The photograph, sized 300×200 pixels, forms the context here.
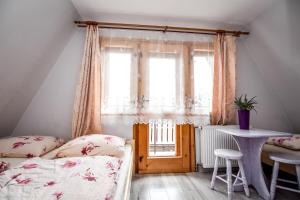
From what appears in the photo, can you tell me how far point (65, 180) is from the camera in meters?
1.08

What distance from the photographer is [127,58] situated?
267cm

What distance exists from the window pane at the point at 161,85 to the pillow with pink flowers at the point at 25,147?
1.41 meters

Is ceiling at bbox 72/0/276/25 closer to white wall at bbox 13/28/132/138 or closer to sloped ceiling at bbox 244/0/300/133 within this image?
sloped ceiling at bbox 244/0/300/133

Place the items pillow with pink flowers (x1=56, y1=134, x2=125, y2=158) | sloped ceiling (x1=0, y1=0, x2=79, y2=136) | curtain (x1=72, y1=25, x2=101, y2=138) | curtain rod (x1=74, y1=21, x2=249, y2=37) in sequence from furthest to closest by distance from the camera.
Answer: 1. curtain rod (x1=74, y1=21, x2=249, y2=37)
2. curtain (x1=72, y1=25, x2=101, y2=138)
3. pillow with pink flowers (x1=56, y1=134, x2=125, y2=158)
4. sloped ceiling (x1=0, y1=0, x2=79, y2=136)

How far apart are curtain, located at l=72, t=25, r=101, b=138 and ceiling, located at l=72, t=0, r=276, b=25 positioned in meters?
A: 0.27

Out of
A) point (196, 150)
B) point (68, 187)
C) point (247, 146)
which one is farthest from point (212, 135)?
point (68, 187)

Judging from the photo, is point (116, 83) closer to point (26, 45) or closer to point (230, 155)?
point (26, 45)

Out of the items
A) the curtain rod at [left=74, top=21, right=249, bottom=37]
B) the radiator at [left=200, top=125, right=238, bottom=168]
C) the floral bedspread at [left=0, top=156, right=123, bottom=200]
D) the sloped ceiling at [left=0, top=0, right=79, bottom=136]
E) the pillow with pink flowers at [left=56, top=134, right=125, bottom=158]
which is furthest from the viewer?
the radiator at [left=200, top=125, right=238, bottom=168]

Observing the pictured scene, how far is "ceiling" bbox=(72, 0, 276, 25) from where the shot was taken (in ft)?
7.49

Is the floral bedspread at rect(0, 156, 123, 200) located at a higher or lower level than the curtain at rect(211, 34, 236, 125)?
lower

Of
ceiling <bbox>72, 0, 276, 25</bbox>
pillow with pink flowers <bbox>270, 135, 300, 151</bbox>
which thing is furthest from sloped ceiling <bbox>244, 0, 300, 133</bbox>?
pillow with pink flowers <bbox>270, 135, 300, 151</bbox>

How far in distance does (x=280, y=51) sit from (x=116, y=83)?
2.35 meters

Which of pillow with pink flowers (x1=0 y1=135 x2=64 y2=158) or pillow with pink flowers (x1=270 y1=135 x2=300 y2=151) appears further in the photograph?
pillow with pink flowers (x1=270 y1=135 x2=300 y2=151)

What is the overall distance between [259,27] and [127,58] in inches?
78.7
